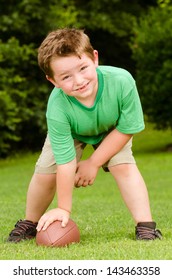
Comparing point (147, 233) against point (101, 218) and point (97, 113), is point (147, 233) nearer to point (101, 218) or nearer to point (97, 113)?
point (97, 113)

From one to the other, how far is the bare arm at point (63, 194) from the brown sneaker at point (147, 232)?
601mm

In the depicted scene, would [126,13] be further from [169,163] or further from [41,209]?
[41,209]

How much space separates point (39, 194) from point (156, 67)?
14.0 m

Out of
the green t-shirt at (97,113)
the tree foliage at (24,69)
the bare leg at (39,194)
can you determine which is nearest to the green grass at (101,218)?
the bare leg at (39,194)

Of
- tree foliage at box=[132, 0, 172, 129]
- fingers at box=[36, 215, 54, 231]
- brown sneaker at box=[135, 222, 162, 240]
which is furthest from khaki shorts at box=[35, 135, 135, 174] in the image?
tree foliage at box=[132, 0, 172, 129]

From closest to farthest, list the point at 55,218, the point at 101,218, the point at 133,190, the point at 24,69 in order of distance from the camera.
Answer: the point at 55,218 → the point at 133,190 → the point at 101,218 → the point at 24,69

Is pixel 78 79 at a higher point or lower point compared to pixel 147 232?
higher

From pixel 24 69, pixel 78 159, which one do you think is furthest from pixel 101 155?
pixel 24 69

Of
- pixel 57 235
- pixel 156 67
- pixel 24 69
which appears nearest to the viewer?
pixel 57 235

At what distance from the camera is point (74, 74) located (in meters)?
6.30

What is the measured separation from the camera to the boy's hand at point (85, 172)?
672cm

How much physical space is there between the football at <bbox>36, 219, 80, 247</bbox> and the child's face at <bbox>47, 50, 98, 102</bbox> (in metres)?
1.08

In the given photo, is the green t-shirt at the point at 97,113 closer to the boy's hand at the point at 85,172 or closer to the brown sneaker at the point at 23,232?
the boy's hand at the point at 85,172

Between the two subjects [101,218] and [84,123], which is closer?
[84,123]
